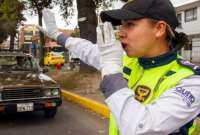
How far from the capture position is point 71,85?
52.2 feet

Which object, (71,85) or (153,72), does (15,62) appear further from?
(153,72)

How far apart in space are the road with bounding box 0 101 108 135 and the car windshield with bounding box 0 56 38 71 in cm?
115

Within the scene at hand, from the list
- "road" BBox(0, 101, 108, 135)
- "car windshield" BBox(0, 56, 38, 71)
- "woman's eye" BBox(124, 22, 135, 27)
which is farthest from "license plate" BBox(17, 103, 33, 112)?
"woman's eye" BBox(124, 22, 135, 27)

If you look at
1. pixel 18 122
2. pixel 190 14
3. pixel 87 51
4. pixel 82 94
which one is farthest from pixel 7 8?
pixel 190 14

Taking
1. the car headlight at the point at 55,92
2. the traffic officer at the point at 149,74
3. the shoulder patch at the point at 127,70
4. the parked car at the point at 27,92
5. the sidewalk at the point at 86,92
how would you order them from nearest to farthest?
1. the traffic officer at the point at 149,74
2. the shoulder patch at the point at 127,70
3. the parked car at the point at 27,92
4. the car headlight at the point at 55,92
5. the sidewalk at the point at 86,92

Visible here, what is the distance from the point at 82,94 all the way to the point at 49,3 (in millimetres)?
9522

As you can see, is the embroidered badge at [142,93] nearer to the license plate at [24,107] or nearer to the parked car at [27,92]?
the parked car at [27,92]

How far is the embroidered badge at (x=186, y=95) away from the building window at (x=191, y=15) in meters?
42.6

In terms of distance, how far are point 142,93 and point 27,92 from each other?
7445 millimetres

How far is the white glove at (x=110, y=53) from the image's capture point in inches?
73.9

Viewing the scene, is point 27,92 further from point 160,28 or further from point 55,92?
point 160,28

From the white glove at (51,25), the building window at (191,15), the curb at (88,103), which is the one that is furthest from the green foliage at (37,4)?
the building window at (191,15)

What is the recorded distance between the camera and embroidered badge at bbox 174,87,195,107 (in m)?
1.80

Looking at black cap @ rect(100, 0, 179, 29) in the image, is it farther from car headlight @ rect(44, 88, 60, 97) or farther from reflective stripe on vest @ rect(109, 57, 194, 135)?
car headlight @ rect(44, 88, 60, 97)
